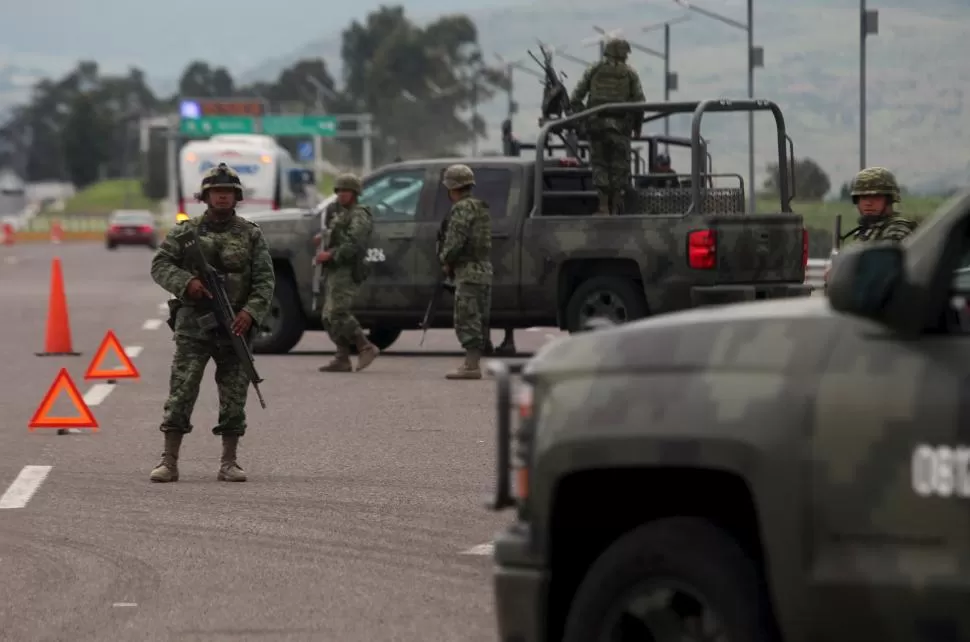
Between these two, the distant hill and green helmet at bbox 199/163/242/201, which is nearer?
green helmet at bbox 199/163/242/201

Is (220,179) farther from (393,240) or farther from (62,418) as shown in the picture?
(393,240)

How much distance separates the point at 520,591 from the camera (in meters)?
5.31

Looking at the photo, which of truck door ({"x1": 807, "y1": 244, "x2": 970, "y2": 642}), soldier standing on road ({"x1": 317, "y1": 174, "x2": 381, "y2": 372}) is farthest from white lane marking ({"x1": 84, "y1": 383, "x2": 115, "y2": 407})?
truck door ({"x1": 807, "y1": 244, "x2": 970, "y2": 642})

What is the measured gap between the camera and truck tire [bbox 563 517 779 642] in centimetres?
490

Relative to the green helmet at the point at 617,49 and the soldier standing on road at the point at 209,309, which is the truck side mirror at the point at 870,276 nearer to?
the soldier standing on road at the point at 209,309

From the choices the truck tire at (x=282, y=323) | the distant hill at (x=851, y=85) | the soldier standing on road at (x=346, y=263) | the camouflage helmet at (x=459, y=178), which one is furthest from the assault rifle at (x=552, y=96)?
the distant hill at (x=851, y=85)

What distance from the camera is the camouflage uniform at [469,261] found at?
17.6 meters

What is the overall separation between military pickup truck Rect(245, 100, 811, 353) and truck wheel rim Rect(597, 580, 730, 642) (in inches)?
496

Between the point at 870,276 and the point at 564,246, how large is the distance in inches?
563

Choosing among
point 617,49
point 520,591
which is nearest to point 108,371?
point 617,49

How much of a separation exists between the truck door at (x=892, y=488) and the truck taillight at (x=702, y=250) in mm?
13248

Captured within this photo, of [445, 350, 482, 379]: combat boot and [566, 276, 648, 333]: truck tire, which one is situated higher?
[566, 276, 648, 333]: truck tire

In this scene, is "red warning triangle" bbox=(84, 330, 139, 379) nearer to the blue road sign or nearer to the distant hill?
the distant hill

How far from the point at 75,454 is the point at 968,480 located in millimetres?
9142
